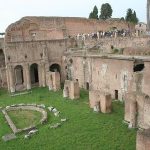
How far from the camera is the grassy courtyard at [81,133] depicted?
1437cm

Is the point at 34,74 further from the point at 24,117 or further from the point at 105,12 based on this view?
the point at 105,12

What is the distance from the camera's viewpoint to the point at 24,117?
19781 mm

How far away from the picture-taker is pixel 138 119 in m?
16.0

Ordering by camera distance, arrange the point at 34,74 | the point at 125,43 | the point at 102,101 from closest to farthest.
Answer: the point at 102,101, the point at 125,43, the point at 34,74

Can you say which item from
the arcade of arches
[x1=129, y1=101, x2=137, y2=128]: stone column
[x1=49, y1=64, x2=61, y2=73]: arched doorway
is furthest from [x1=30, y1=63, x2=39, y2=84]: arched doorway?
[x1=129, y1=101, x2=137, y2=128]: stone column

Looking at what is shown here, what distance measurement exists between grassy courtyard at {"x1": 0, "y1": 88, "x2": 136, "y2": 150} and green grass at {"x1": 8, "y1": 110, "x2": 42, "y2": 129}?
2.42 ft

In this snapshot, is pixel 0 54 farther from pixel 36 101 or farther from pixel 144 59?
pixel 144 59

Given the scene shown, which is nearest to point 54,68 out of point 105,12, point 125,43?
point 125,43

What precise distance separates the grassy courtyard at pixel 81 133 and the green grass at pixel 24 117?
74cm

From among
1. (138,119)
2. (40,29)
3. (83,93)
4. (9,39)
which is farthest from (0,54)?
(138,119)

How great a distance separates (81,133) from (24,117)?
5.67m

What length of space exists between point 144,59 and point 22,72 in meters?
15.6

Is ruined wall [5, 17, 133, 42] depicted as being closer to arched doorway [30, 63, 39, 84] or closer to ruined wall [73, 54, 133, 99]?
arched doorway [30, 63, 39, 84]

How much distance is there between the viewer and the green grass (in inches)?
719
